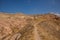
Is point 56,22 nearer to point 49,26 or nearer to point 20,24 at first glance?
point 49,26

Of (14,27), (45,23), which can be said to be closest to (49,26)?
(45,23)

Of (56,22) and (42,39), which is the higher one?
(56,22)

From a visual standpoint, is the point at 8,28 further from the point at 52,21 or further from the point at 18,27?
the point at 52,21

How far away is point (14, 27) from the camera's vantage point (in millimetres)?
46188

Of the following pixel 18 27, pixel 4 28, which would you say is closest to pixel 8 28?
pixel 4 28

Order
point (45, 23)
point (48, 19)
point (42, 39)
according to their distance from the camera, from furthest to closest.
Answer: point (48, 19) → point (45, 23) → point (42, 39)

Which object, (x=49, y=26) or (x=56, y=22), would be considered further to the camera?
(x=56, y=22)

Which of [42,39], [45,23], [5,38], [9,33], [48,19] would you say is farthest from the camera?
[48,19]

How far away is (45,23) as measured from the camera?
49.4m

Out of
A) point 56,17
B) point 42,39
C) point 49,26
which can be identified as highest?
point 56,17

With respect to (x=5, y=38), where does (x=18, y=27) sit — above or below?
above

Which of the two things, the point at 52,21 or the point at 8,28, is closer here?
the point at 8,28

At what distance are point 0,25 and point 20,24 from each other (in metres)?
9.76

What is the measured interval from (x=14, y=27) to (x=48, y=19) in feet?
46.1
